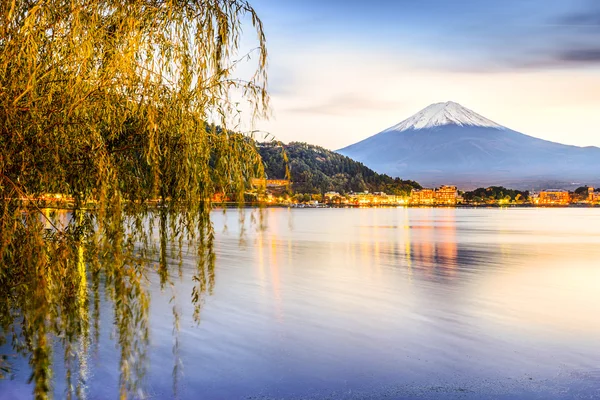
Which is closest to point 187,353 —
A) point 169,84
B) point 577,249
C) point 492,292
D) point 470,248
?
point 169,84

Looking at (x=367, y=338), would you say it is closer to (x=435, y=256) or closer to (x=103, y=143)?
(x=103, y=143)

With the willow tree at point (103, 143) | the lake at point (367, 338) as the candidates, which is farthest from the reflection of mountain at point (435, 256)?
the willow tree at point (103, 143)

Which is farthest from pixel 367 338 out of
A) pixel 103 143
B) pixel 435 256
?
pixel 435 256

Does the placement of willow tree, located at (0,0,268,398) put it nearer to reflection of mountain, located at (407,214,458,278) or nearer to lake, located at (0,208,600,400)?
lake, located at (0,208,600,400)

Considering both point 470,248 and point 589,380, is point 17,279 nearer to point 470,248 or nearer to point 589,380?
point 589,380

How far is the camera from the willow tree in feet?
17.9

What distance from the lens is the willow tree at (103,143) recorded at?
5445 millimetres

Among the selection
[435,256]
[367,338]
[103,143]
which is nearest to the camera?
[103,143]

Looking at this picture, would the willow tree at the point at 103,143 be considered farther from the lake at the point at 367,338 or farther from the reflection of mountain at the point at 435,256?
the reflection of mountain at the point at 435,256

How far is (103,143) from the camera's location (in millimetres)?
5898

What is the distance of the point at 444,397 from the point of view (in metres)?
10.2

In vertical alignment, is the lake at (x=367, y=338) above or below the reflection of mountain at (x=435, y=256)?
above

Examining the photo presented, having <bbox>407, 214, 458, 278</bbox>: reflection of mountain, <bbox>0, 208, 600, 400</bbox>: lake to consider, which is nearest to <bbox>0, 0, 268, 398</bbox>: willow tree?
<bbox>0, 208, 600, 400</bbox>: lake

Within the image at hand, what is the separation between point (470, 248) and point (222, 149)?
43.7 m
